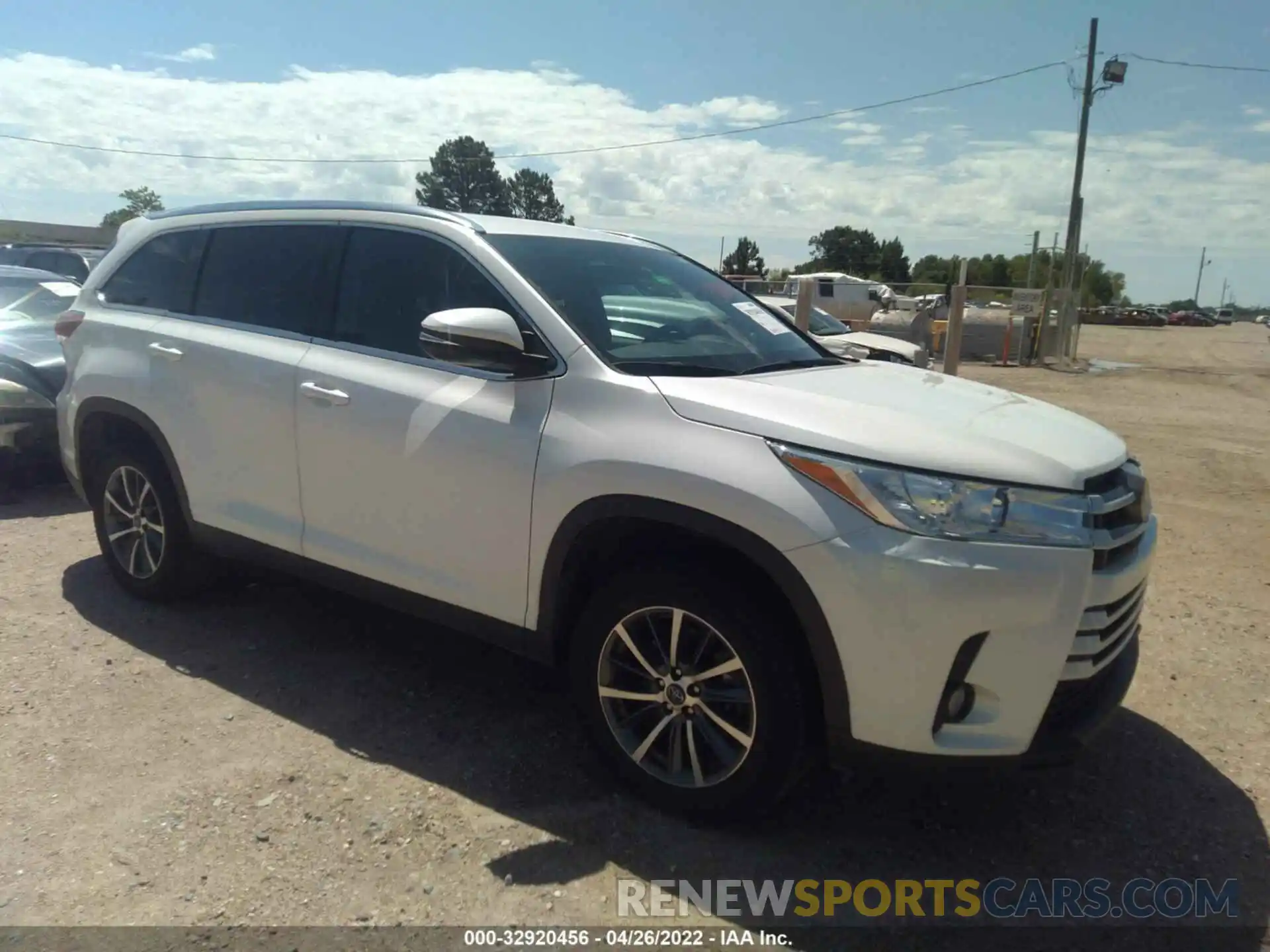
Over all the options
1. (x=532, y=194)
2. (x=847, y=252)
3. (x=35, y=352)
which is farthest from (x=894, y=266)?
(x=35, y=352)

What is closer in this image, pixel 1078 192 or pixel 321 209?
pixel 321 209

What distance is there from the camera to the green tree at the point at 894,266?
222 feet

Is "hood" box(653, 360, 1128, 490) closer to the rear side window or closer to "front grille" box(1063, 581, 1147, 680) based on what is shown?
"front grille" box(1063, 581, 1147, 680)

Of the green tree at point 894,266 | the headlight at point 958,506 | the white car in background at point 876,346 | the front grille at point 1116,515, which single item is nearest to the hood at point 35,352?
the headlight at point 958,506

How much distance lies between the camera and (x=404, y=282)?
142 inches

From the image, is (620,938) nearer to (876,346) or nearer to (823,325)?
(876,346)

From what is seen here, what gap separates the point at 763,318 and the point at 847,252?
249 ft

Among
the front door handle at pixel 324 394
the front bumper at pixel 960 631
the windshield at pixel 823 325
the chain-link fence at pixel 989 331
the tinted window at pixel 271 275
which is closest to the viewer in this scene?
the front bumper at pixel 960 631

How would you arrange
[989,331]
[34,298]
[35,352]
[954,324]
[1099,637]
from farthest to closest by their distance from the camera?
[989,331]
[954,324]
[34,298]
[35,352]
[1099,637]

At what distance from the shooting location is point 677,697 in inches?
113

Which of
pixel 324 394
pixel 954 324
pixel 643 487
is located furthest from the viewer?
pixel 954 324

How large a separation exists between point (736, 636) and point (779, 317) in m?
1.97

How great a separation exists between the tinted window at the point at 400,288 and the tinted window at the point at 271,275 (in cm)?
14

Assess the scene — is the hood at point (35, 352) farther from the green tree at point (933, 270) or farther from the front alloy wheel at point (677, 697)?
the green tree at point (933, 270)
